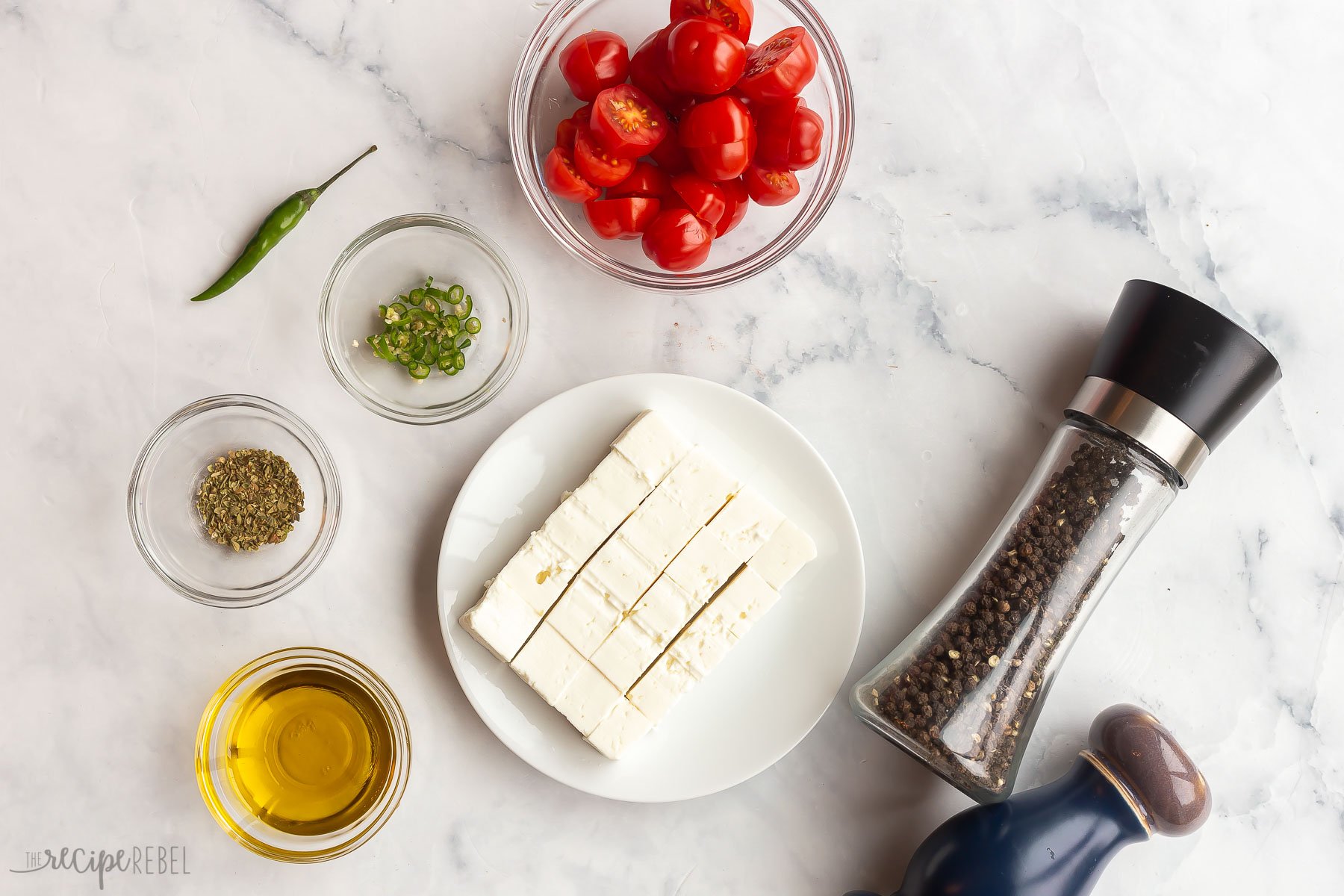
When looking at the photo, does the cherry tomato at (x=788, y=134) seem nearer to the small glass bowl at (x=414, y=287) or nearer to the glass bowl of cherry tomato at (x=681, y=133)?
the glass bowl of cherry tomato at (x=681, y=133)

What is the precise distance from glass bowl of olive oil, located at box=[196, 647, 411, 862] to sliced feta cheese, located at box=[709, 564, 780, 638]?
0.73 m

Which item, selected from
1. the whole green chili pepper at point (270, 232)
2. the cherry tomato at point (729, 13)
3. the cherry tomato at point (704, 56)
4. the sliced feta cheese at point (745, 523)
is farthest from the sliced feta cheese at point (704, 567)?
the whole green chili pepper at point (270, 232)

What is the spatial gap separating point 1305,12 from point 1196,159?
0.45m

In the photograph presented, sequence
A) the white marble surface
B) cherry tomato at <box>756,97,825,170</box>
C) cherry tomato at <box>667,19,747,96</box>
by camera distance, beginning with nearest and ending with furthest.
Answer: cherry tomato at <box>667,19,747,96</box>, cherry tomato at <box>756,97,825,170</box>, the white marble surface

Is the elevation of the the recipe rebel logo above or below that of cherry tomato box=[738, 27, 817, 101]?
below

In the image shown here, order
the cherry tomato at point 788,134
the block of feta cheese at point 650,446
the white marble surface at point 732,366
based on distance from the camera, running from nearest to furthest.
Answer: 1. the cherry tomato at point 788,134
2. the block of feta cheese at point 650,446
3. the white marble surface at point 732,366

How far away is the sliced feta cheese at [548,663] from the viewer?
1767mm

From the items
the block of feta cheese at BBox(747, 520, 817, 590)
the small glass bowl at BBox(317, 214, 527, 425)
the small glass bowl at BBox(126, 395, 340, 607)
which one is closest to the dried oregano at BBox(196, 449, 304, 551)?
the small glass bowl at BBox(126, 395, 340, 607)

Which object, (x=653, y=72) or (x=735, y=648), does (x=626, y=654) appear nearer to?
(x=735, y=648)

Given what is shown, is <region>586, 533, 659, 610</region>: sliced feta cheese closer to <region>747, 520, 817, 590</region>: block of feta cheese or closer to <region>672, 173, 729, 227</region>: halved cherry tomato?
<region>747, 520, 817, 590</region>: block of feta cheese

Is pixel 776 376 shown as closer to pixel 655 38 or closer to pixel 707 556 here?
pixel 707 556

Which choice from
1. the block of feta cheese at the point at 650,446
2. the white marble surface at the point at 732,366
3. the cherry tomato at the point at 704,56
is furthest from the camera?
the white marble surface at the point at 732,366

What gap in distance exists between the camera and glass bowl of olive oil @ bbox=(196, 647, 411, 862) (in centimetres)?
179

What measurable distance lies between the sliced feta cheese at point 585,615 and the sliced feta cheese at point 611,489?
13 cm
